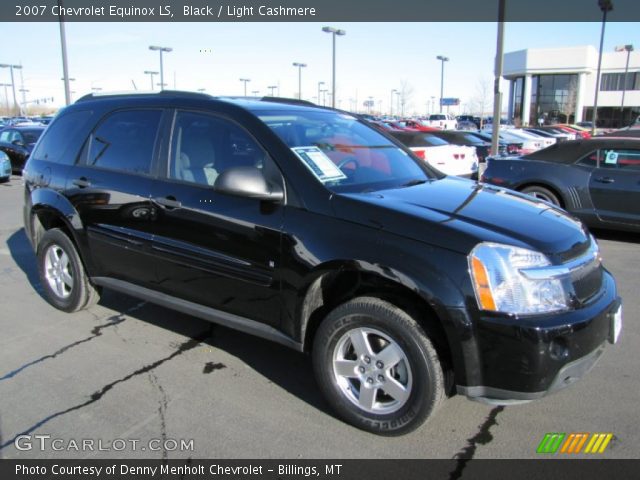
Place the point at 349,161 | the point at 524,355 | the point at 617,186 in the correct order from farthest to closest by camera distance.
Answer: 1. the point at 617,186
2. the point at 349,161
3. the point at 524,355

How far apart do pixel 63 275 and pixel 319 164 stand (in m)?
2.85

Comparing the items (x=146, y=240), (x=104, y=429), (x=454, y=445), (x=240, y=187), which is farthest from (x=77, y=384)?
(x=454, y=445)

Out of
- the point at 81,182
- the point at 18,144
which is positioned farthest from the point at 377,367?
the point at 18,144

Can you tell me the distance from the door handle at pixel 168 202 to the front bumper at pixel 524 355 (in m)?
2.11

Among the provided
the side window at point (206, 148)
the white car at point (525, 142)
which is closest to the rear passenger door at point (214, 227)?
the side window at point (206, 148)

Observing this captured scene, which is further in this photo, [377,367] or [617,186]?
[617,186]

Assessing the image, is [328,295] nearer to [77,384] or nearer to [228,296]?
[228,296]

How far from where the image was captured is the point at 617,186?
760 centimetres

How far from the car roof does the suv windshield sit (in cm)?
498

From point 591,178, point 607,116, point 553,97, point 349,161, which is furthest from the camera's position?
point 607,116

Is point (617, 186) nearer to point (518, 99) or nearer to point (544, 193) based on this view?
point (544, 193)

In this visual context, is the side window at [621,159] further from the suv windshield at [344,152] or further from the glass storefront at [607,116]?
the glass storefront at [607,116]

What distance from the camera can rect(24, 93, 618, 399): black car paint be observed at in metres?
2.63

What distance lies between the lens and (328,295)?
3.16 metres
